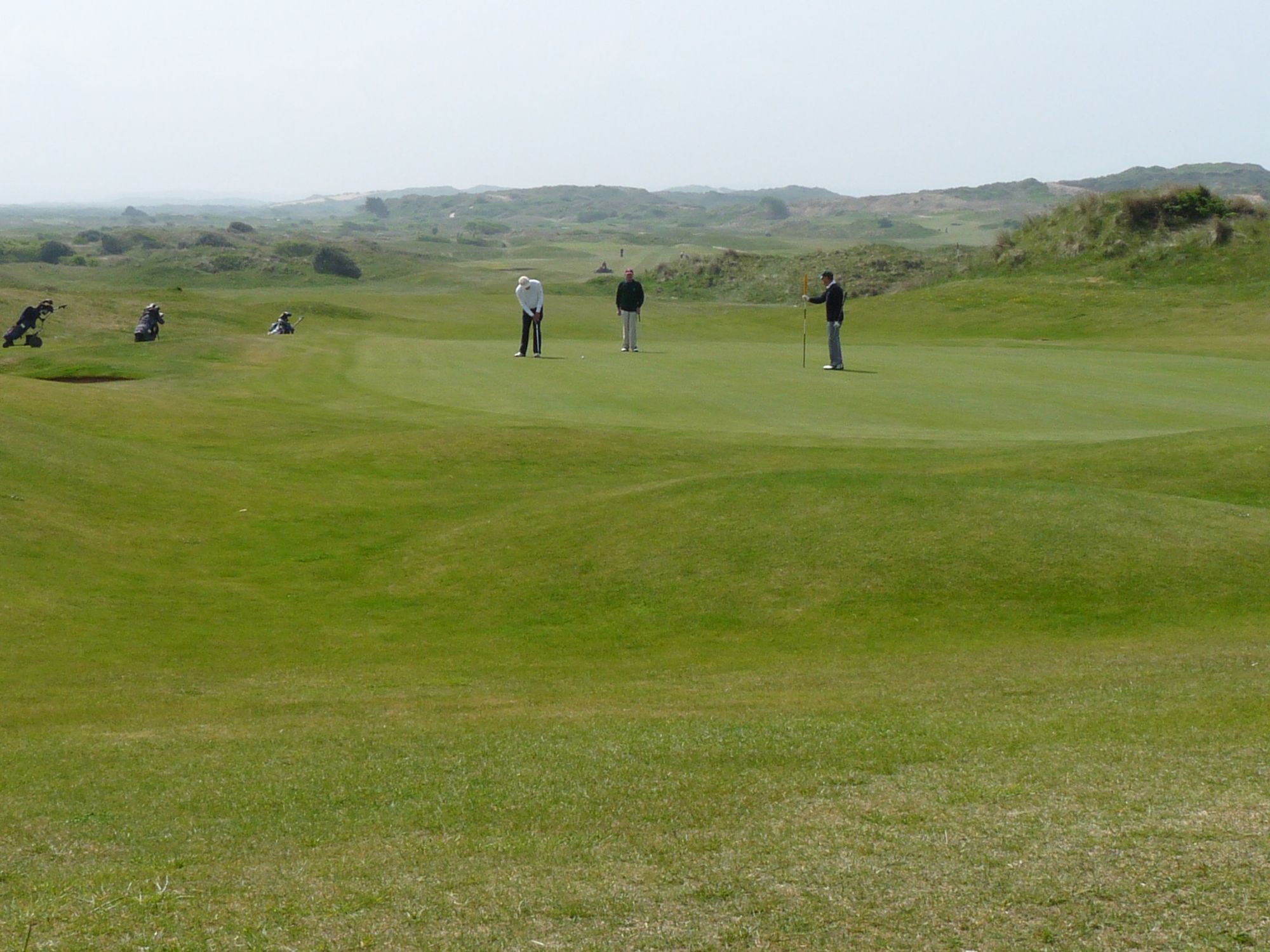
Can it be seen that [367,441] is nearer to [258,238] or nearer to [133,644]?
[133,644]

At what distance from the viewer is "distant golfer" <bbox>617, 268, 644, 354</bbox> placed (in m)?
36.7

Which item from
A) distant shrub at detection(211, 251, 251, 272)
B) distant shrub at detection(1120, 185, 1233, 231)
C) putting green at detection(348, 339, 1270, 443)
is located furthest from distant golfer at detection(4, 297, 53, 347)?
distant shrub at detection(211, 251, 251, 272)

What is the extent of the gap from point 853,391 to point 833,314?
4.51 meters

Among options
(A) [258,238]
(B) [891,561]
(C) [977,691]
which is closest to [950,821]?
(C) [977,691]

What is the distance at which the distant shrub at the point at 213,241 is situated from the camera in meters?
130

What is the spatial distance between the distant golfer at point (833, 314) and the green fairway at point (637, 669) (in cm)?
384

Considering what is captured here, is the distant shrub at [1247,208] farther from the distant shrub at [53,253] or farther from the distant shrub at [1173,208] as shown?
the distant shrub at [53,253]

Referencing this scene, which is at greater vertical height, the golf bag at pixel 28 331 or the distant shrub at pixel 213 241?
the distant shrub at pixel 213 241

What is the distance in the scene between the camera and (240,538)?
1659 centimetres

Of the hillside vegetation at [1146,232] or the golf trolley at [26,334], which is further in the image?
the hillside vegetation at [1146,232]

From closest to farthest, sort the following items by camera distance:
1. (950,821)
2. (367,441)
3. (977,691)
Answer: (950,821) → (977,691) → (367,441)

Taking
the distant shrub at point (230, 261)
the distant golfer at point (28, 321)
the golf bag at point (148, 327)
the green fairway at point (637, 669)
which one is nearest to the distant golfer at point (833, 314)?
the green fairway at point (637, 669)

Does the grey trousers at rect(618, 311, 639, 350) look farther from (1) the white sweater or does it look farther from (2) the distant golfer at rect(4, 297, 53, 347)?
(2) the distant golfer at rect(4, 297, 53, 347)

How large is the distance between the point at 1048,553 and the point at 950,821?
7.32m
